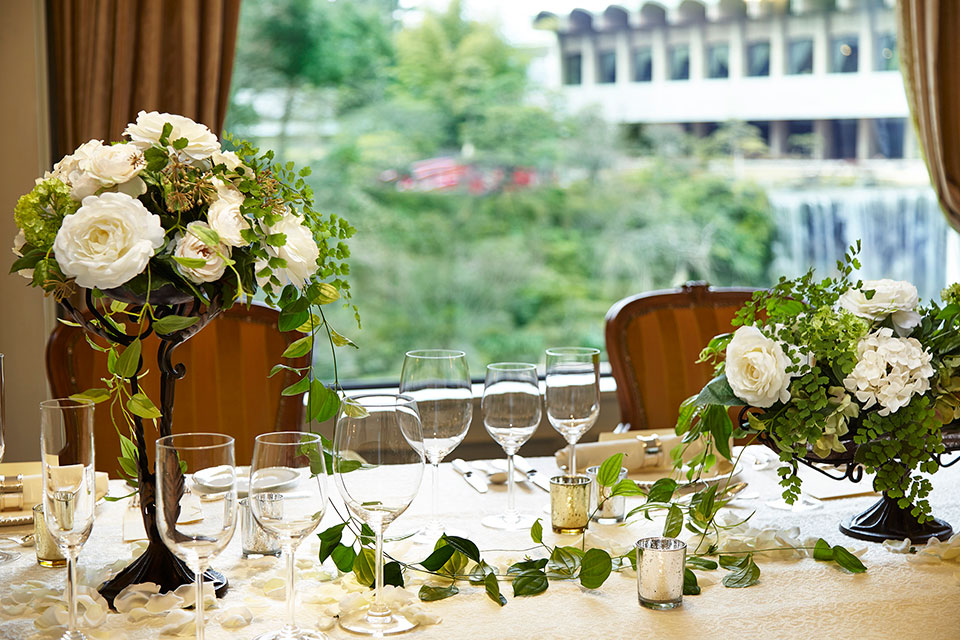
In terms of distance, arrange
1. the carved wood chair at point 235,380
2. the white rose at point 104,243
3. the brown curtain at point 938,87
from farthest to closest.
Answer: the brown curtain at point 938,87, the carved wood chair at point 235,380, the white rose at point 104,243

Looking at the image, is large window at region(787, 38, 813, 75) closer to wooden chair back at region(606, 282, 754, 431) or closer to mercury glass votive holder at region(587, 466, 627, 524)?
wooden chair back at region(606, 282, 754, 431)

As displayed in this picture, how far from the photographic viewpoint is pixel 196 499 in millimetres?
917

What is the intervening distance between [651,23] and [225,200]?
2.75m

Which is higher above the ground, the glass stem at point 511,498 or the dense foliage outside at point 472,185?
the dense foliage outside at point 472,185

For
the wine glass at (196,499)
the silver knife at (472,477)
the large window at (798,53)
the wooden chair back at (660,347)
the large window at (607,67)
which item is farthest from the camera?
the large window at (798,53)

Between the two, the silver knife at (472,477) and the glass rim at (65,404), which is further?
the silver knife at (472,477)

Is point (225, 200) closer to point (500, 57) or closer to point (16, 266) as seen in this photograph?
point (16, 266)

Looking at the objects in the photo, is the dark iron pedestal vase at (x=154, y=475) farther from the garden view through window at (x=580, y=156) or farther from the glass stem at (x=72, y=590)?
the garden view through window at (x=580, y=156)

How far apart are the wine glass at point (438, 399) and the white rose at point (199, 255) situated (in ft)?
1.22

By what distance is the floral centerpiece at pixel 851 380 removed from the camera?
1.26m

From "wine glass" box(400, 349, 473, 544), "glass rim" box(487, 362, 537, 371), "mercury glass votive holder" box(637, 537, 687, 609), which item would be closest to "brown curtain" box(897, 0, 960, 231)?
"glass rim" box(487, 362, 537, 371)

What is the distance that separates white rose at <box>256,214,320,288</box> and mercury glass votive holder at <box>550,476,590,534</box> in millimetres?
472

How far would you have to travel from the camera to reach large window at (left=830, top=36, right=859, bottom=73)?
12.0ft

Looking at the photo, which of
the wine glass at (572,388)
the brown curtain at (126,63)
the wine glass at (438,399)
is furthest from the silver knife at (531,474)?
the brown curtain at (126,63)
